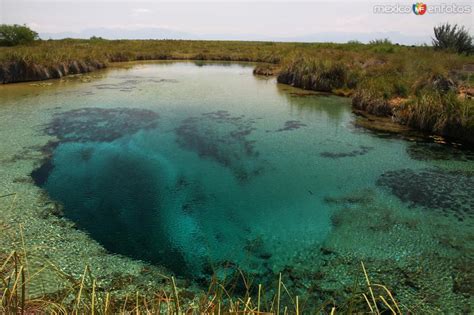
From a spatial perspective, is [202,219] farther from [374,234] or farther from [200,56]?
[200,56]

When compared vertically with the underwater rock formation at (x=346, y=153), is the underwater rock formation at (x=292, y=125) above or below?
above

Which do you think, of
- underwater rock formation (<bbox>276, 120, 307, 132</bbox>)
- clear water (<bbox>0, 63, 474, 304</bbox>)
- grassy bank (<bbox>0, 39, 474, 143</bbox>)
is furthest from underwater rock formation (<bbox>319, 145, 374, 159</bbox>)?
grassy bank (<bbox>0, 39, 474, 143</bbox>)

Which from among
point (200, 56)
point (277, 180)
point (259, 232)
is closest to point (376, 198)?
point (277, 180)

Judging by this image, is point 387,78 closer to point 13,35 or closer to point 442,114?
point 442,114

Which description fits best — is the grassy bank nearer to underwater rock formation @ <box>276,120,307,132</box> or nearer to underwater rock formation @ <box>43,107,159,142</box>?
underwater rock formation @ <box>276,120,307,132</box>

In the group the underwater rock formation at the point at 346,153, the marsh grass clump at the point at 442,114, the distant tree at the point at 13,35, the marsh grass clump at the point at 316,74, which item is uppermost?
the distant tree at the point at 13,35

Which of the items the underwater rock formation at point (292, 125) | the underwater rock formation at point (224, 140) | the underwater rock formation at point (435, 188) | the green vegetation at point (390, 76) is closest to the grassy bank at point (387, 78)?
the green vegetation at point (390, 76)

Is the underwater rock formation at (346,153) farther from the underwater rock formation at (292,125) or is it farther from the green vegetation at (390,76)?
the green vegetation at (390,76)
